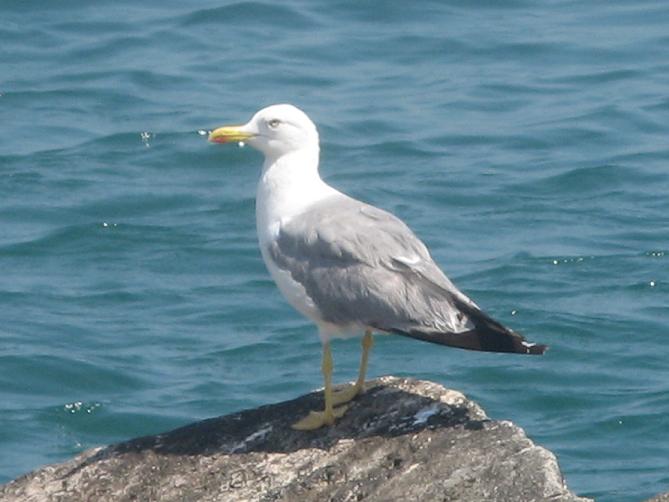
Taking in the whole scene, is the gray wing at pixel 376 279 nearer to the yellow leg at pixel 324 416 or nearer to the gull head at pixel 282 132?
the yellow leg at pixel 324 416

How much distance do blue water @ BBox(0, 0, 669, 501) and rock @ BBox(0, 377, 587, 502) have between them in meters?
4.46

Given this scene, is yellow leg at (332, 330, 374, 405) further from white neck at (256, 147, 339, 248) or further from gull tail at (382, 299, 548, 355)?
white neck at (256, 147, 339, 248)

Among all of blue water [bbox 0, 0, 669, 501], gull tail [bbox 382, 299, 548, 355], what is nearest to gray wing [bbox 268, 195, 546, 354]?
gull tail [bbox 382, 299, 548, 355]

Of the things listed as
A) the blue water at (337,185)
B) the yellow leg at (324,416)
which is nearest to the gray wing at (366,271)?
the yellow leg at (324,416)

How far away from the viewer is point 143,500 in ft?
24.7

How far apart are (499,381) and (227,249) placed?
3261 mm

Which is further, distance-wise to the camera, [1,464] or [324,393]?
[1,464]

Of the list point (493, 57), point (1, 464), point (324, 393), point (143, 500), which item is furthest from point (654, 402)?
point (493, 57)

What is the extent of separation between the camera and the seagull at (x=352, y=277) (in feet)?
25.3

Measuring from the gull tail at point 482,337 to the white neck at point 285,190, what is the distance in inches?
40.5

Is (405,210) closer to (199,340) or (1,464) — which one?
(199,340)

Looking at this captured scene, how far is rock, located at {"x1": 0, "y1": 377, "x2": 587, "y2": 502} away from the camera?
23.0 feet

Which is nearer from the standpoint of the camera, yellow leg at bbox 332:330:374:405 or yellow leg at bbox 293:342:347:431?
yellow leg at bbox 293:342:347:431

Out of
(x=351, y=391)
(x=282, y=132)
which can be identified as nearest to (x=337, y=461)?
(x=351, y=391)
